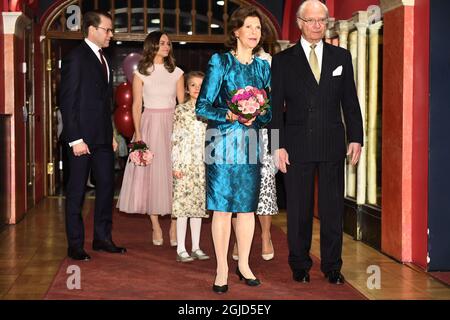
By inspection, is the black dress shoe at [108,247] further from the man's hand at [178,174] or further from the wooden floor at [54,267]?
the man's hand at [178,174]

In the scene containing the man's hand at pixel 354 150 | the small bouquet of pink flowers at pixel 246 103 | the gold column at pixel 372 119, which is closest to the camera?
the small bouquet of pink flowers at pixel 246 103

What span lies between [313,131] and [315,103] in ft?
0.50

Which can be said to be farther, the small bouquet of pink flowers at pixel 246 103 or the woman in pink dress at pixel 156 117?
the woman in pink dress at pixel 156 117

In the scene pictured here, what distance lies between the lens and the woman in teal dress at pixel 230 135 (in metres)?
3.90

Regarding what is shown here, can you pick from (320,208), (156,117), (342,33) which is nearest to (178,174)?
(156,117)

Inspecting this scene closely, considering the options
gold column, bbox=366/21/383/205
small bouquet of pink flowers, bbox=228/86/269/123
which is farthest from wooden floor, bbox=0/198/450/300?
small bouquet of pink flowers, bbox=228/86/269/123

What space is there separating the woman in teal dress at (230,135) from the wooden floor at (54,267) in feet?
2.69

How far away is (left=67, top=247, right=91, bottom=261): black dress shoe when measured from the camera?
5.06m

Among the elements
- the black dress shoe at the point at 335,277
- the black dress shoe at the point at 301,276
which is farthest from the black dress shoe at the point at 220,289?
the black dress shoe at the point at 335,277

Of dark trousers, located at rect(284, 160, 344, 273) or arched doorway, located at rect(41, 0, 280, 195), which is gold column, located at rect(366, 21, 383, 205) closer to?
dark trousers, located at rect(284, 160, 344, 273)

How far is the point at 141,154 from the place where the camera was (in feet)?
17.6

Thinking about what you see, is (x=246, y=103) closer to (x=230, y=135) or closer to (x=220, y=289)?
(x=230, y=135)

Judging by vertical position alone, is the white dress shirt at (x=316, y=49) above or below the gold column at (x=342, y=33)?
below
